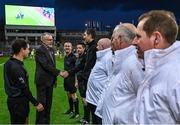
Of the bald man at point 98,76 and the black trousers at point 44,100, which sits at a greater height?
the bald man at point 98,76

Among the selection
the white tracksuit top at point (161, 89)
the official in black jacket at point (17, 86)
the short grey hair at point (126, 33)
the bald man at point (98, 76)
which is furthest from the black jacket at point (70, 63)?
the white tracksuit top at point (161, 89)

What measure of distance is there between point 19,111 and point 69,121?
174 inches

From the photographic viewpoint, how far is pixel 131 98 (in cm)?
411

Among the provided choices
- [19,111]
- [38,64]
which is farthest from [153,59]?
[38,64]

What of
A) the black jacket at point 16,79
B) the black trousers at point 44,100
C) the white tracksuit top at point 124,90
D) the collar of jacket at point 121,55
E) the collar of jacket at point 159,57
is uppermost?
the collar of jacket at point 159,57

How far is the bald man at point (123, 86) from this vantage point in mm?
4031

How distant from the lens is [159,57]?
10.4 feet

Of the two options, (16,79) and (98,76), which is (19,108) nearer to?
(16,79)

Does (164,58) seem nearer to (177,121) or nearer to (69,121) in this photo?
(177,121)

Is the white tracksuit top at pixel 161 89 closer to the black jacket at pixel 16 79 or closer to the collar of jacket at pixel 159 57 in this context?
the collar of jacket at pixel 159 57

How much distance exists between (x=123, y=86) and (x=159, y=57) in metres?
1.04

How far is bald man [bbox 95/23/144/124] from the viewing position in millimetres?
4031

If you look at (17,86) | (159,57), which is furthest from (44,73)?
(159,57)

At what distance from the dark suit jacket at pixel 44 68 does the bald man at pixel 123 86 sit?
560 cm
